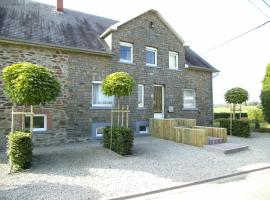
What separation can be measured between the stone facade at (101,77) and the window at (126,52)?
0.27 meters

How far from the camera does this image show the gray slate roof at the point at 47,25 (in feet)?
44.5

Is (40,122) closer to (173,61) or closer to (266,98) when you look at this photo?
(173,61)

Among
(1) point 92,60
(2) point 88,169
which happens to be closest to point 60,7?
(1) point 92,60

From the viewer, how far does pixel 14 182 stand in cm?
730

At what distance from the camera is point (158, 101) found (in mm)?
17453

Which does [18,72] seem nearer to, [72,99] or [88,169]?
[88,169]

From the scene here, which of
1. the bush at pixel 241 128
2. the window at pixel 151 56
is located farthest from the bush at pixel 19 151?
the bush at pixel 241 128

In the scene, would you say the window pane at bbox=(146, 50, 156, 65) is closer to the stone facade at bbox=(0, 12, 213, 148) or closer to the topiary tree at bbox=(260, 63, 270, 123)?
the stone facade at bbox=(0, 12, 213, 148)

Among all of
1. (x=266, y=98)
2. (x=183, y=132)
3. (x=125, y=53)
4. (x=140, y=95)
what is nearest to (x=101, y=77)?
(x=125, y=53)

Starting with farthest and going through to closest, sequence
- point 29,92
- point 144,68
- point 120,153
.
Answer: point 144,68 < point 120,153 < point 29,92

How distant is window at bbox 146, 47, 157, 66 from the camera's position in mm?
17281

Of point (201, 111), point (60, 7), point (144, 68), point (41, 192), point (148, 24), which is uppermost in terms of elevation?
point (60, 7)

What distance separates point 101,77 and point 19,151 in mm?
7476

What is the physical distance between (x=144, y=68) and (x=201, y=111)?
585 centimetres
